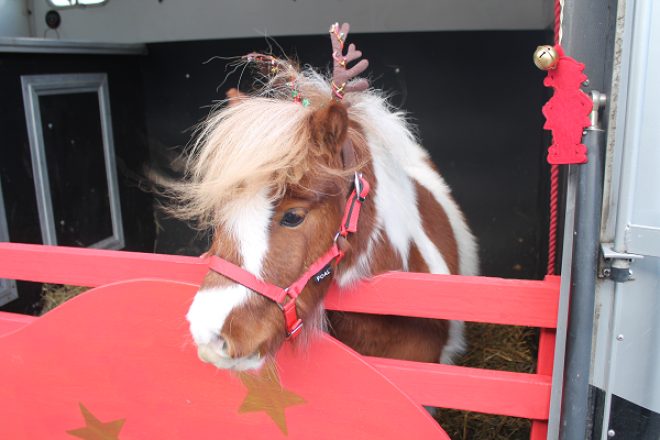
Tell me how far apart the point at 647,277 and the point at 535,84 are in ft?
7.51

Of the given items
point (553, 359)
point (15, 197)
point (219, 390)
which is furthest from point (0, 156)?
point (553, 359)

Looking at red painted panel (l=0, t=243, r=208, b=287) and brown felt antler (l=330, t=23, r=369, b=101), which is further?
red painted panel (l=0, t=243, r=208, b=287)

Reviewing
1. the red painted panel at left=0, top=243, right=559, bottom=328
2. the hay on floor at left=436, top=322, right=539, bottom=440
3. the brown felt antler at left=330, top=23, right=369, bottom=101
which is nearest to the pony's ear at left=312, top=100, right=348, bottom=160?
the brown felt antler at left=330, top=23, right=369, bottom=101

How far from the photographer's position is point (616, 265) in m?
Result: 0.85

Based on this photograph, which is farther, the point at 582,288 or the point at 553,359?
the point at 553,359

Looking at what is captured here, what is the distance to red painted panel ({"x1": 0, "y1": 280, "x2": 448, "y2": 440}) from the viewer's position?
3.25ft

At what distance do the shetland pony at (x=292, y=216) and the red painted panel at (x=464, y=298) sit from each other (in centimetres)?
3

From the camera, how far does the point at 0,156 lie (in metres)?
2.41

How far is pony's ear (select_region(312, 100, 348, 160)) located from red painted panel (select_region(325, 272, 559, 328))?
355mm

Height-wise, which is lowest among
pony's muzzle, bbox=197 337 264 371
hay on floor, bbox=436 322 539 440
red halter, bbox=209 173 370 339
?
hay on floor, bbox=436 322 539 440

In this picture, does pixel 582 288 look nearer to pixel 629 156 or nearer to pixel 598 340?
pixel 598 340

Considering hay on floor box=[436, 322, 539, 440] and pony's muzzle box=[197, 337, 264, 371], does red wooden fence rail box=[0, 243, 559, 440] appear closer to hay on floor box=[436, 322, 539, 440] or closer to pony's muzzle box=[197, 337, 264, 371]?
pony's muzzle box=[197, 337, 264, 371]

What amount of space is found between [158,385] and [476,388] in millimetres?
809

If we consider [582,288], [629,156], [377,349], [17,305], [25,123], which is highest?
[25,123]
